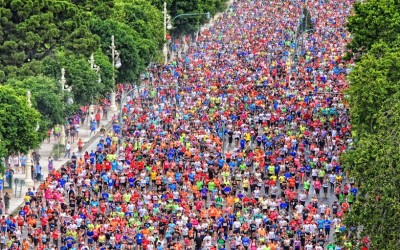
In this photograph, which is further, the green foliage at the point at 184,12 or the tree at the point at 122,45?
the green foliage at the point at 184,12

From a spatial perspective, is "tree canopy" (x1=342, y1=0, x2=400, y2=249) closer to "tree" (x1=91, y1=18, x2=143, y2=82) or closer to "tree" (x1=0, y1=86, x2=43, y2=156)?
"tree" (x1=0, y1=86, x2=43, y2=156)

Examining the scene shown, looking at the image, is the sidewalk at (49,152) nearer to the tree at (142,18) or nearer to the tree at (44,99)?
the tree at (44,99)

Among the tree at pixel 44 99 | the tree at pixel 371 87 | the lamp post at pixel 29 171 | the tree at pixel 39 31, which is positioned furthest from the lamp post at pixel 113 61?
the tree at pixel 371 87

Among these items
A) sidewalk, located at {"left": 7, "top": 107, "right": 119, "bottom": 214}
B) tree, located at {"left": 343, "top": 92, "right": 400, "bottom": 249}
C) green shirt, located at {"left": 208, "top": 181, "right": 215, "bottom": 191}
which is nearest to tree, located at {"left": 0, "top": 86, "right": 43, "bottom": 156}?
sidewalk, located at {"left": 7, "top": 107, "right": 119, "bottom": 214}

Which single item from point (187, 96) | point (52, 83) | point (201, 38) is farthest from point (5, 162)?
point (201, 38)

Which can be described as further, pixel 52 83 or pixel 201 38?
pixel 201 38

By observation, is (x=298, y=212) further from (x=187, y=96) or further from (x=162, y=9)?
(x=162, y=9)
